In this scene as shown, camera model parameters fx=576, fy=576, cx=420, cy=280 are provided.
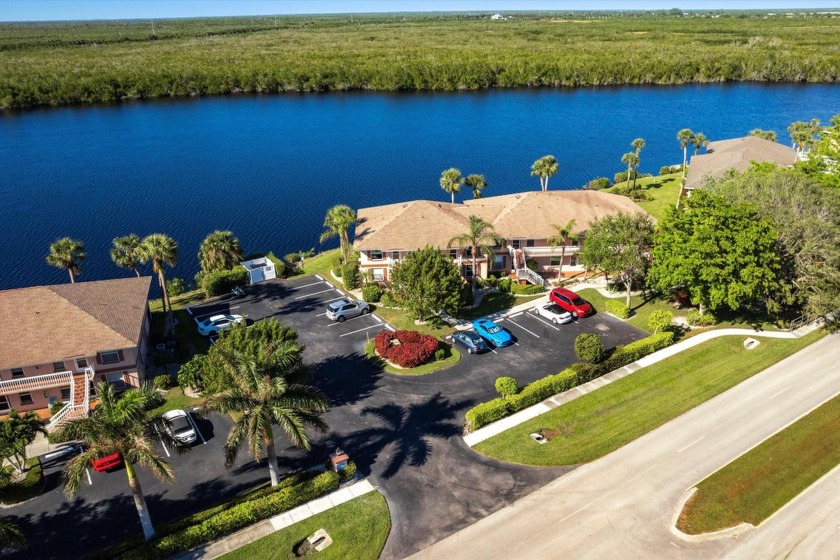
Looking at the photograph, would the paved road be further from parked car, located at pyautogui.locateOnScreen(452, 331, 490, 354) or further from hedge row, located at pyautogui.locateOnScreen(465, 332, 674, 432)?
parked car, located at pyautogui.locateOnScreen(452, 331, 490, 354)

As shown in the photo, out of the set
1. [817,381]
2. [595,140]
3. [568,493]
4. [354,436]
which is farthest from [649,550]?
[595,140]

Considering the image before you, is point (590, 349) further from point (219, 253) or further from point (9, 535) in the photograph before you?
point (219, 253)

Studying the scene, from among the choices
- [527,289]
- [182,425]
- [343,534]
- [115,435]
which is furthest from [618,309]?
[115,435]

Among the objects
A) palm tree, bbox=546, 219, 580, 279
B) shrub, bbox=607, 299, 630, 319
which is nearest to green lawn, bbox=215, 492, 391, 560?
shrub, bbox=607, 299, 630, 319

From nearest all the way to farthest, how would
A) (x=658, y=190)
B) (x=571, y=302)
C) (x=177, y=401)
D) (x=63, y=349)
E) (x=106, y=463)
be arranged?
(x=106, y=463) < (x=63, y=349) < (x=177, y=401) < (x=571, y=302) < (x=658, y=190)

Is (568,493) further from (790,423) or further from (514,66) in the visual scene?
(514,66)

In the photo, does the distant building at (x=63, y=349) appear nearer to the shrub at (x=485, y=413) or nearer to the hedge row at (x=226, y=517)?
the hedge row at (x=226, y=517)

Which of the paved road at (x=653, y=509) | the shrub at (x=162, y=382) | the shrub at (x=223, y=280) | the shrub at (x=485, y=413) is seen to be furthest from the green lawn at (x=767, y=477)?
the shrub at (x=223, y=280)
